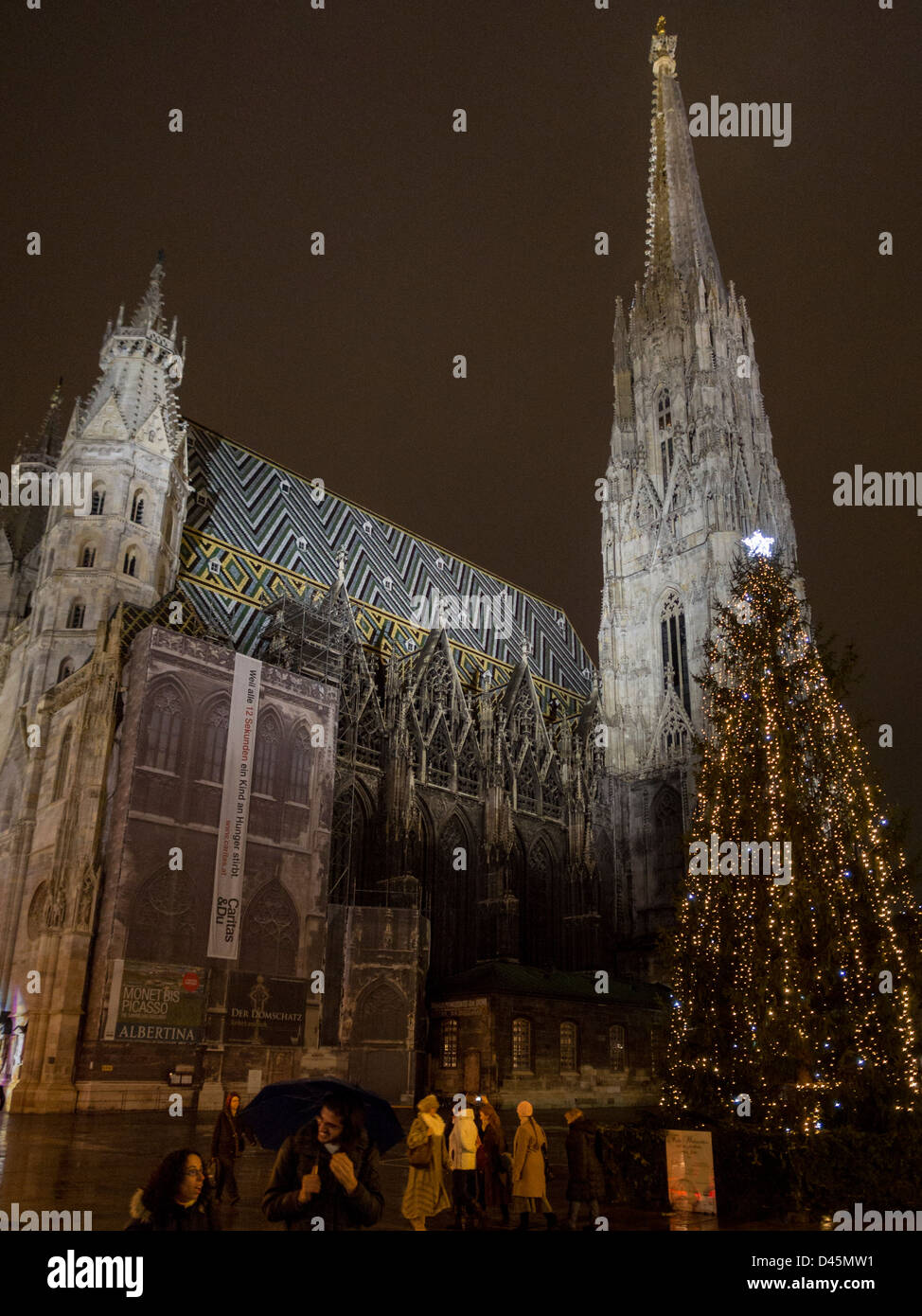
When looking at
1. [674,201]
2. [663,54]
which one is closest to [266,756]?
[674,201]

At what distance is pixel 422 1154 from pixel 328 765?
67.9ft

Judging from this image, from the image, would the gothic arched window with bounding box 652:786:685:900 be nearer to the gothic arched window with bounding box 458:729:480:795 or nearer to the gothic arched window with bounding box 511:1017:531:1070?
the gothic arched window with bounding box 458:729:480:795

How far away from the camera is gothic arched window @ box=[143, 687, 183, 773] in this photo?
25016 millimetres

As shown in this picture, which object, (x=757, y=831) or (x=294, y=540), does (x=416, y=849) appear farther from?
(x=757, y=831)

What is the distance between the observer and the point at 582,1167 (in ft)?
28.9

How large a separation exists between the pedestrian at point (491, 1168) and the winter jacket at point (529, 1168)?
1113mm

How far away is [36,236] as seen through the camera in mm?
24844

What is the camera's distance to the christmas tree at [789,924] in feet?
39.4

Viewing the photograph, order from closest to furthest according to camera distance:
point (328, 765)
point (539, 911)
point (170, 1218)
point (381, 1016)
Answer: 1. point (170, 1218)
2. point (381, 1016)
3. point (328, 765)
4. point (539, 911)
